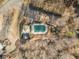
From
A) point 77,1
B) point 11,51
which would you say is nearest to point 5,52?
point 11,51

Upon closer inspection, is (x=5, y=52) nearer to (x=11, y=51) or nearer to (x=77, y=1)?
(x=11, y=51)
